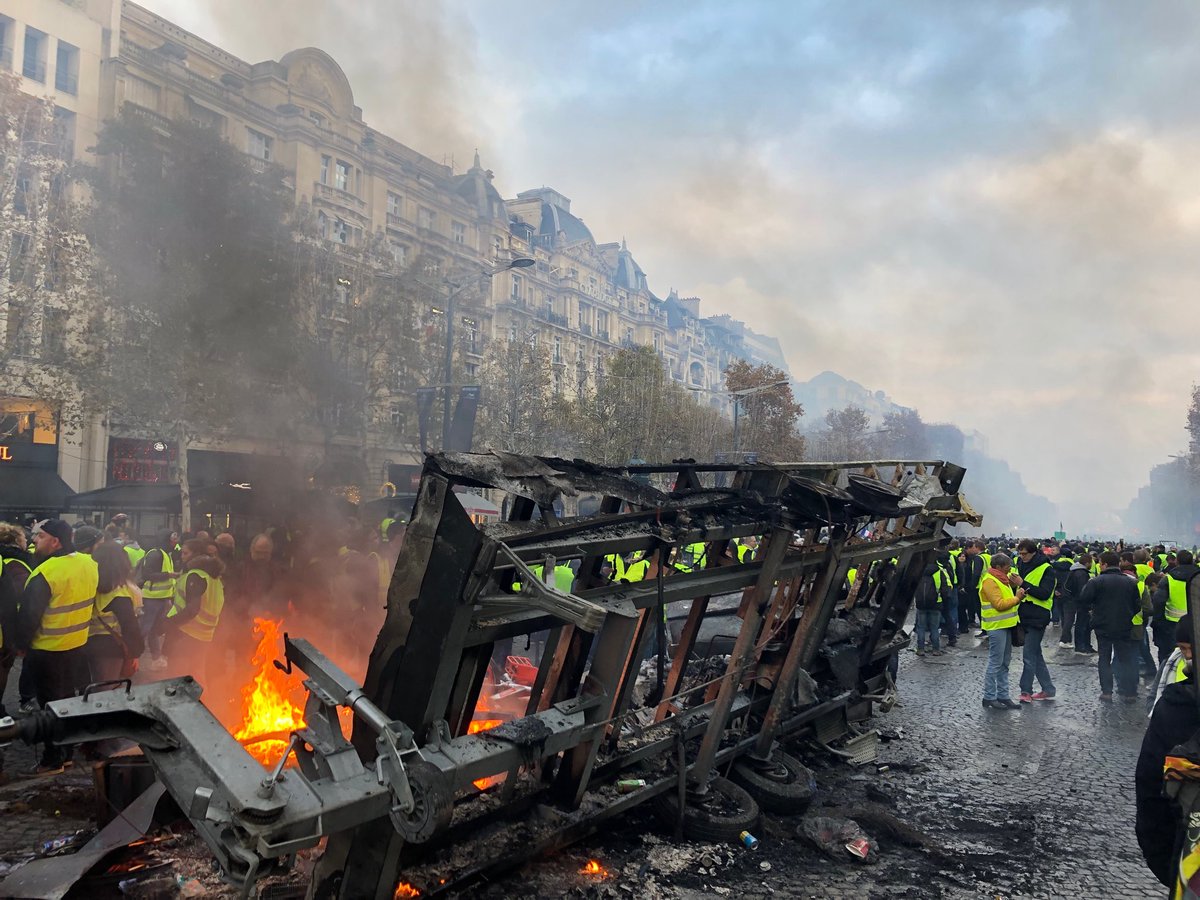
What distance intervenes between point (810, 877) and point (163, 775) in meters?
3.84

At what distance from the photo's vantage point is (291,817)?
2.48m

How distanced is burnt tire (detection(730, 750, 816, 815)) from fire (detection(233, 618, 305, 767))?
3.36m

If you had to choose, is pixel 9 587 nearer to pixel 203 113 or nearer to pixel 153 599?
pixel 153 599

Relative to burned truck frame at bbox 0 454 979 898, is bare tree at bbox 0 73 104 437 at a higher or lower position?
higher

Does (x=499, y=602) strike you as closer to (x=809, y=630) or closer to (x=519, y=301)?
(x=809, y=630)

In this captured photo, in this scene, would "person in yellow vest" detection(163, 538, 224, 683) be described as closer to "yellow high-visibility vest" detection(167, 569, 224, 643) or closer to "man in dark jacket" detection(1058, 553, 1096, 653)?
"yellow high-visibility vest" detection(167, 569, 224, 643)

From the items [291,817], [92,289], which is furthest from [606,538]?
[92,289]

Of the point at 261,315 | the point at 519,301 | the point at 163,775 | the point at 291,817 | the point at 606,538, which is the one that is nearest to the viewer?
the point at 291,817

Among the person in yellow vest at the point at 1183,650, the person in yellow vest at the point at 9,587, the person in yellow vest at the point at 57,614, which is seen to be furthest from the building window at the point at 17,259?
the person in yellow vest at the point at 1183,650

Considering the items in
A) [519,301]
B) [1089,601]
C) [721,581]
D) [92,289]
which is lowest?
[1089,601]

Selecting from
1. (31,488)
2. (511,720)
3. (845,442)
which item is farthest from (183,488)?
(845,442)

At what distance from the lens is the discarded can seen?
Answer: 4828mm

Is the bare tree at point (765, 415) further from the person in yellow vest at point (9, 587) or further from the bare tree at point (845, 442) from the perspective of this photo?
the person in yellow vest at point (9, 587)

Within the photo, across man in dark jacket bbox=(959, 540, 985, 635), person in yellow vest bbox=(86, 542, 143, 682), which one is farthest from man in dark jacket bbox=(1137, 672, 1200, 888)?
man in dark jacket bbox=(959, 540, 985, 635)
